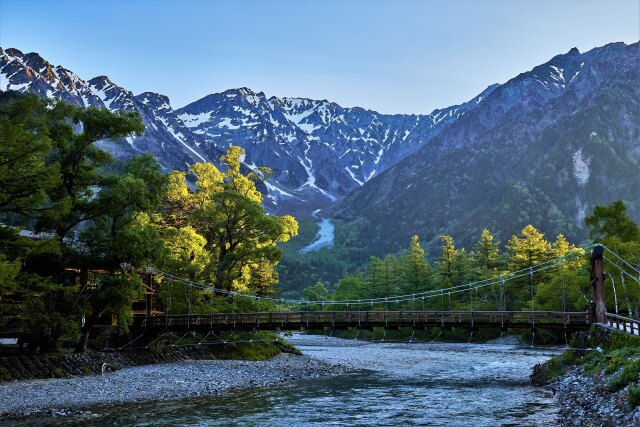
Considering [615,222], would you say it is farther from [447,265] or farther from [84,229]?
[84,229]

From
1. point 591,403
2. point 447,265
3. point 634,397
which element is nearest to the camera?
point 634,397

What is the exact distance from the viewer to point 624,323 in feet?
80.3

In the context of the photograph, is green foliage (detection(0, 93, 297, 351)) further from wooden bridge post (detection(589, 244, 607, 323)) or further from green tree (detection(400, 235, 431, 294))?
green tree (detection(400, 235, 431, 294))

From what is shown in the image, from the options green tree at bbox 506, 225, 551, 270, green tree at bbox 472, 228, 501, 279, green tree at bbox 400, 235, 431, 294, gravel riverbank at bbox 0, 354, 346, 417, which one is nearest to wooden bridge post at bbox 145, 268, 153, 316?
gravel riverbank at bbox 0, 354, 346, 417

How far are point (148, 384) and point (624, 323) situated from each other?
21052 mm

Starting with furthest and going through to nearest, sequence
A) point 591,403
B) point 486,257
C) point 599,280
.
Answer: point 486,257 → point 599,280 → point 591,403

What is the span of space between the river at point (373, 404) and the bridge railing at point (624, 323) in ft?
13.6

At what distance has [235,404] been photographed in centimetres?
2222

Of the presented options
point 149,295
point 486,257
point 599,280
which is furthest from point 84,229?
point 486,257

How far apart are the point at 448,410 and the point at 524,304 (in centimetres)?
4294

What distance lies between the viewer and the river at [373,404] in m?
18.7

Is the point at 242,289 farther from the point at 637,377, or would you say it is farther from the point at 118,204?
the point at 637,377

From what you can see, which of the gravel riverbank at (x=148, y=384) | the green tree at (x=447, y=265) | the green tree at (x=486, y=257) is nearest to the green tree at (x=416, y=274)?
the green tree at (x=447, y=265)

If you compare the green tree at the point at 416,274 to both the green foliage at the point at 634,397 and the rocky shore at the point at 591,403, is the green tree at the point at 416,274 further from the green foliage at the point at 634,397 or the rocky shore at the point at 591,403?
the green foliage at the point at 634,397
